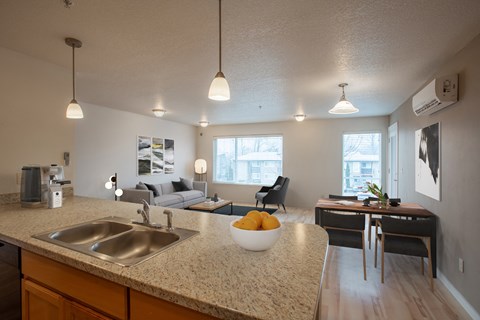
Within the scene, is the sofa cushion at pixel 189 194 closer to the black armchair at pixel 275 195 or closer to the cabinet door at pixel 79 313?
the black armchair at pixel 275 195

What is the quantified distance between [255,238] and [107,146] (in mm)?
4811

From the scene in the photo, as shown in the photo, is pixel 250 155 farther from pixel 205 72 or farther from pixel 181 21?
pixel 181 21

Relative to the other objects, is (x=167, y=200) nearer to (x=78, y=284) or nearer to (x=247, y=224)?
(x=78, y=284)

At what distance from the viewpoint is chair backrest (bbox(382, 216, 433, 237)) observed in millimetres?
2492

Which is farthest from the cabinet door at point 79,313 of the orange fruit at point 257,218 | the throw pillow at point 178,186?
the throw pillow at point 178,186

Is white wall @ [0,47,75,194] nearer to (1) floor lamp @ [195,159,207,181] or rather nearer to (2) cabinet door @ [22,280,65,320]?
(2) cabinet door @ [22,280,65,320]

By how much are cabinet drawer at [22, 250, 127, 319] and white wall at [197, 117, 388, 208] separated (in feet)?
19.2

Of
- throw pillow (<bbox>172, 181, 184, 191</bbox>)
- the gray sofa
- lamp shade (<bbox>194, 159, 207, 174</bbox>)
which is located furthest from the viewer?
lamp shade (<bbox>194, 159, 207, 174</bbox>)

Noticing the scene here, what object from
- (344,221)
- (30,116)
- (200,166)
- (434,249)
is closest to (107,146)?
(30,116)

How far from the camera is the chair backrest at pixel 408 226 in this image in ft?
8.18

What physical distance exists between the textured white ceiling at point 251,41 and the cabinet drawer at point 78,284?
1691mm

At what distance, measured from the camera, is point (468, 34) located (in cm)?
198

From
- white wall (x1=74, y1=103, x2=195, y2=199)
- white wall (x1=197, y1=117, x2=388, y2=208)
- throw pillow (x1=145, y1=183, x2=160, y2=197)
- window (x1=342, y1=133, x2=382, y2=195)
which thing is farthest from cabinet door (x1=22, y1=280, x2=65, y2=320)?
window (x1=342, y1=133, x2=382, y2=195)

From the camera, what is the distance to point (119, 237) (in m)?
1.41
